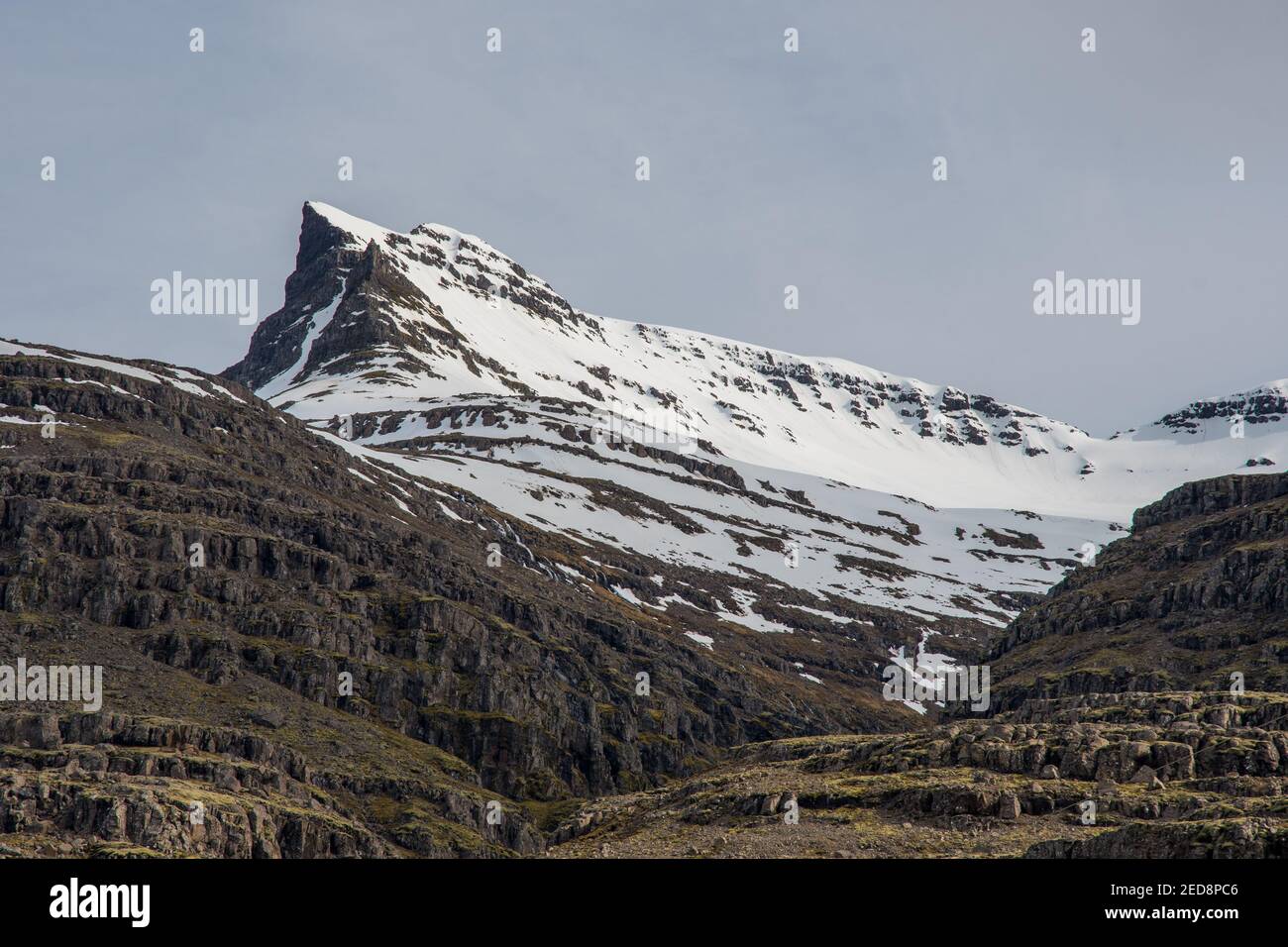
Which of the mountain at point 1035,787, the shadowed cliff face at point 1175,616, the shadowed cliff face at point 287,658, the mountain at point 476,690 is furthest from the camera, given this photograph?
the shadowed cliff face at point 1175,616

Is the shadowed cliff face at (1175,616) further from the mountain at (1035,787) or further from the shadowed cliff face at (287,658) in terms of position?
the shadowed cliff face at (287,658)

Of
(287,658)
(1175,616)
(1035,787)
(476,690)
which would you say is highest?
(1175,616)

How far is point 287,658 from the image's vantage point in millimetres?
118062

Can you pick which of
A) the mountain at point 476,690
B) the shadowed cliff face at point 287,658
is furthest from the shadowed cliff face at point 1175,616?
the shadowed cliff face at point 287,658

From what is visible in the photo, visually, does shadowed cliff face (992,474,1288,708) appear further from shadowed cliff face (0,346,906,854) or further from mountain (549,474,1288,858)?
shadowed cliff face (0,346,906,854)

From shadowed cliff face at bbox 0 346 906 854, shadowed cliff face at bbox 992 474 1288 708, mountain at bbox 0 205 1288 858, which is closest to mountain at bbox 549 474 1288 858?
mountain at bbox 0 205 1288 858

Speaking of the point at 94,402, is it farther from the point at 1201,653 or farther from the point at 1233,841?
the point at 1233,841

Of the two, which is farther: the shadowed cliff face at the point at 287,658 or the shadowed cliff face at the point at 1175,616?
the shadowed cliff face at the point at 1175,616

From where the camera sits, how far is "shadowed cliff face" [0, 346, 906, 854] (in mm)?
87062

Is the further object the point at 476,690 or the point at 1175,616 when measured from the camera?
the point at 476,690

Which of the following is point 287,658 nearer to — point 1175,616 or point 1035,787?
point 1035,787

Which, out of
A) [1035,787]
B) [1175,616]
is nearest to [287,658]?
[1035,787]

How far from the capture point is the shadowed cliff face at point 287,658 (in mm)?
87062

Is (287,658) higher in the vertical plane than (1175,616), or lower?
lower
